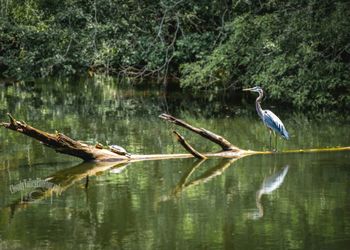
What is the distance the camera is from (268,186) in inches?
428

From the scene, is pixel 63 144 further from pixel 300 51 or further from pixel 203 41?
pixel 203 41

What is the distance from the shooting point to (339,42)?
19219 millimetres

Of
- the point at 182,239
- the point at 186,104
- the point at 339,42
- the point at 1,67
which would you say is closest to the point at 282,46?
the point at 339,42

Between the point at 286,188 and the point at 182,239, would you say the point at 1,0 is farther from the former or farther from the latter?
the point at 182,239

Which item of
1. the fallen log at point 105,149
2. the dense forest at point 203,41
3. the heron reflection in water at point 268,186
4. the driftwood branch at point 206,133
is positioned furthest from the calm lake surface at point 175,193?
the dense forest at point 203,41

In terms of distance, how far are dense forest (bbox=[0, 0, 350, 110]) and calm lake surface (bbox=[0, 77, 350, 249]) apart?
2027 mm

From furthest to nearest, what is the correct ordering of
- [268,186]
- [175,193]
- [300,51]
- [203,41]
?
[203,41] → [300,51] → [268,186] → [175,193]

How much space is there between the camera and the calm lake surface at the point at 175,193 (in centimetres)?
822

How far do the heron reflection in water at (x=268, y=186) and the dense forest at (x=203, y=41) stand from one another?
24.5ft

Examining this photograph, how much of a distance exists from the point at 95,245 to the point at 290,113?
41.2 feet

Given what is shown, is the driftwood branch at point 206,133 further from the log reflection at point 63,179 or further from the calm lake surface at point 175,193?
the log reflection at point 63,179

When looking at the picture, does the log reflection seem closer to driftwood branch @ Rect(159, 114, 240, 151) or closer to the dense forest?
driftwood branch @ Rect(159, 114, 240, 151)

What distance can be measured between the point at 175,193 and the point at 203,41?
15.3 meters

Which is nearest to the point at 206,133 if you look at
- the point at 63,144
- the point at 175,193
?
the point at 63,144
